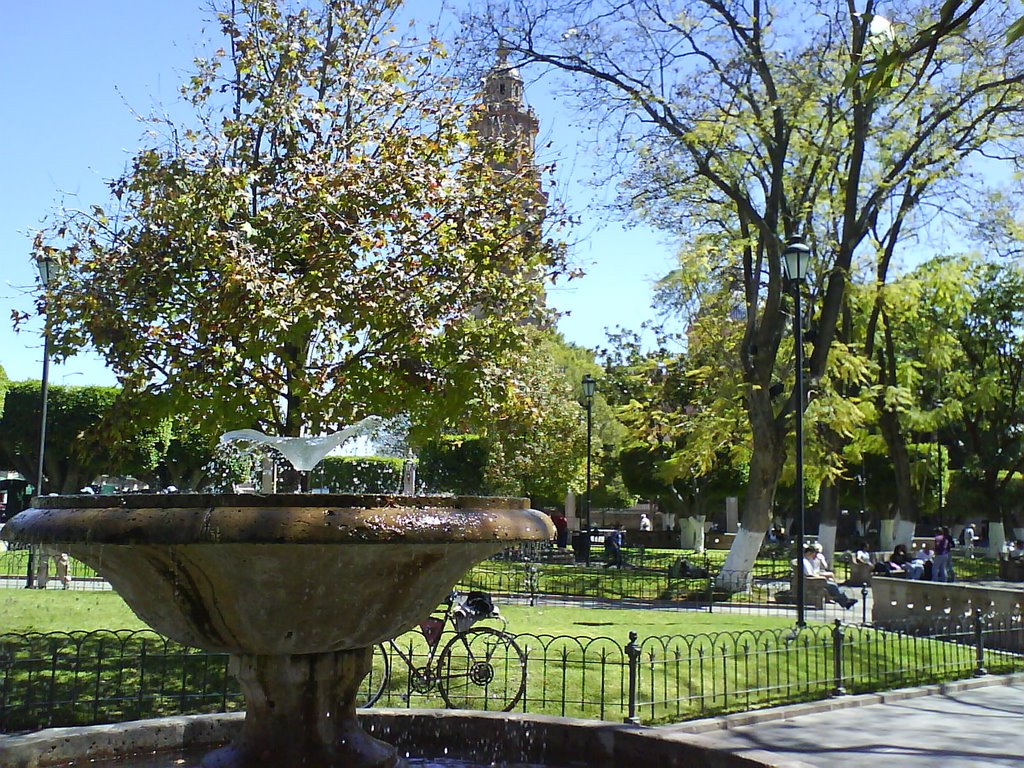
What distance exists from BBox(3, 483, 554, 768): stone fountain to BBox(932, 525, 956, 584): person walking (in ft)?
73.3

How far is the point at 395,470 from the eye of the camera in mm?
55219

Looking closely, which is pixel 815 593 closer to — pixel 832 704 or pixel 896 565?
pixel 896 565

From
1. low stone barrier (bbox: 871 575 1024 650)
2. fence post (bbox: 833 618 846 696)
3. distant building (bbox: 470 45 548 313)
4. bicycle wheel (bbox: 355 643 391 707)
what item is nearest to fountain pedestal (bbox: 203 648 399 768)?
bicycle wheel (bbox: 355 643 391 707)

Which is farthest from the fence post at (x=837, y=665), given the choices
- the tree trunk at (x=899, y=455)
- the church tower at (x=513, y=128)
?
the tree trunk at (x=899, y=455)

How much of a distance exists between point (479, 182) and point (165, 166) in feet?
11.7

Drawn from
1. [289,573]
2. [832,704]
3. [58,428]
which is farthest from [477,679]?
Result: [58,428]

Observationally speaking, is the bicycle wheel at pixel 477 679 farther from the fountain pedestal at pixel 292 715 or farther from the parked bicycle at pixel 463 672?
the fountain pedestal at pixel 292 715

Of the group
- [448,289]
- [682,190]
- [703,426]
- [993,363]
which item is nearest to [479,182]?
[448,289]

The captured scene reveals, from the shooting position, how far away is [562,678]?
9812 mm

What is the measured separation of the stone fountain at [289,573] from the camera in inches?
162

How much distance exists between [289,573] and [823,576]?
60.8 feet

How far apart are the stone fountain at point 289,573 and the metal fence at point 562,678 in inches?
122

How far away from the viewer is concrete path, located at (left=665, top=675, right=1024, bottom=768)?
8.22 metres

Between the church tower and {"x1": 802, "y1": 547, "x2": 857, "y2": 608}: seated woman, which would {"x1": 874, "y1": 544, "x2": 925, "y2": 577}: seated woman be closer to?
{"x1": 802, "y1": 547, "x2": 857, "y2": 608}: seated woman
